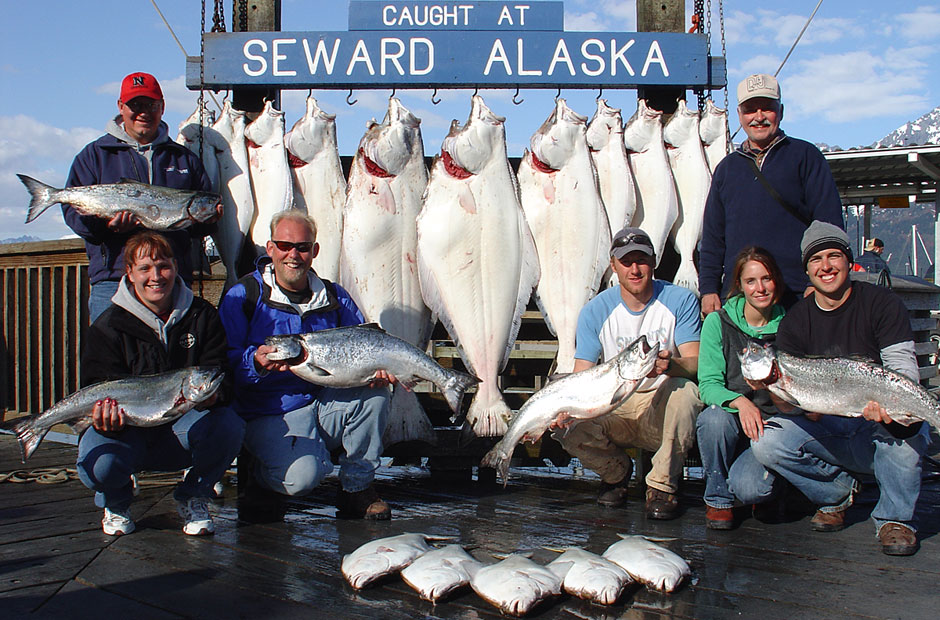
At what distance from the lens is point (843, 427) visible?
3238mm

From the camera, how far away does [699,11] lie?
4.75 m

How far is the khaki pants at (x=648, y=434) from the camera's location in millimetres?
3557

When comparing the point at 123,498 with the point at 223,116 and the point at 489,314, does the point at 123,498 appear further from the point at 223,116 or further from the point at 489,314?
the point at 223,116

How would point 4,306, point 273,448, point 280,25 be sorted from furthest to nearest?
point 4,306
point 280,25
point 273,448

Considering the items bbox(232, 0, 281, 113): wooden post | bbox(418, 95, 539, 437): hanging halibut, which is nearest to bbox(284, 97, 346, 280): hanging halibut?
bbox(232, 0, 281, 113): wooden post

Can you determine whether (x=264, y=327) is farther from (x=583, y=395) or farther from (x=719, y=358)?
(x=719, y=358)

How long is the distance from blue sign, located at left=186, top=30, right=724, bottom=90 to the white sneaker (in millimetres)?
2538

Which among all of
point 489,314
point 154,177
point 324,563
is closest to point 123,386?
point 324,563

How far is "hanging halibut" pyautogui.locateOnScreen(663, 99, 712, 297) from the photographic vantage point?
468 cm

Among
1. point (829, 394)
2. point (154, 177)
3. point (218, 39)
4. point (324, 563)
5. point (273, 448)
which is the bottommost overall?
point (324, 563)

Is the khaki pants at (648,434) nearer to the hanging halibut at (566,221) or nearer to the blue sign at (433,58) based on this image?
the hanging halibut at (566,221)

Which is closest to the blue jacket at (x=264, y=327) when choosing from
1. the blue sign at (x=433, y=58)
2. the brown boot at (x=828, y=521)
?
the blue sign at (x=433, y=58)

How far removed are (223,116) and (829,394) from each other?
3.66 metres

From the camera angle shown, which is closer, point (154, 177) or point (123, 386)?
point (123, 386)
